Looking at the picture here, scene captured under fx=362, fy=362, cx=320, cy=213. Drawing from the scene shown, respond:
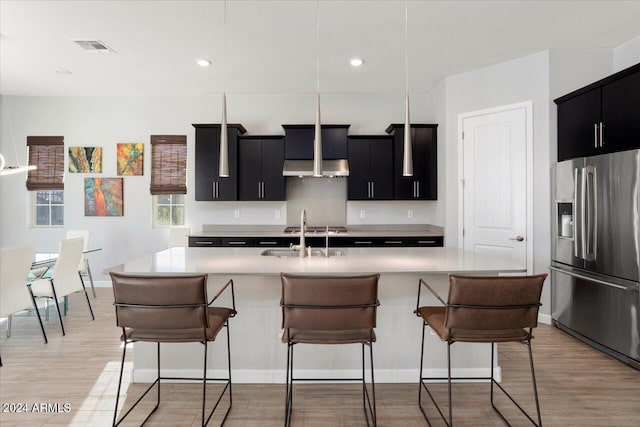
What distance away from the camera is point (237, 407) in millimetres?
2299

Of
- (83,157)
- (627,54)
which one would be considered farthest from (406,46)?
(83,157)

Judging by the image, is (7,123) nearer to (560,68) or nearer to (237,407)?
(237,407)

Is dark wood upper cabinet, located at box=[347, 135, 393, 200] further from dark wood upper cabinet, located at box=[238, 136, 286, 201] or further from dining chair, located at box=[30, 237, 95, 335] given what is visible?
dining chair, located at box=[30, 237, 95, 335]

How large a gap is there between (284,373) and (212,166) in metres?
3.20

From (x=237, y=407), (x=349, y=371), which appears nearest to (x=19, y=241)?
(x=237, y=407)

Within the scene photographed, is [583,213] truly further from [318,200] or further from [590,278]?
[318,200]

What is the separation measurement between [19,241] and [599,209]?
7.30 metres

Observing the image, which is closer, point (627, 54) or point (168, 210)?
point (627, 54)

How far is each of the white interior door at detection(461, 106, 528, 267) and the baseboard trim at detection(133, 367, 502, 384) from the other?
1.89 m

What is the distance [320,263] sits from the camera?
2.46 m

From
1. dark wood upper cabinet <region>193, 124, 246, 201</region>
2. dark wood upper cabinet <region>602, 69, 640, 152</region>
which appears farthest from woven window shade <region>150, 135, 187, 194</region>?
dark wood upper cabinet <region>602, 69, 640, 152</region>

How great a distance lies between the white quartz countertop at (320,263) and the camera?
2.16m

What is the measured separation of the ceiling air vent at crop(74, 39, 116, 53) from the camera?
3.60 m

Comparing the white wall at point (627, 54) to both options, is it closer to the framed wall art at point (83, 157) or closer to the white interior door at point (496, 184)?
the white interior door at point (496, 184)
